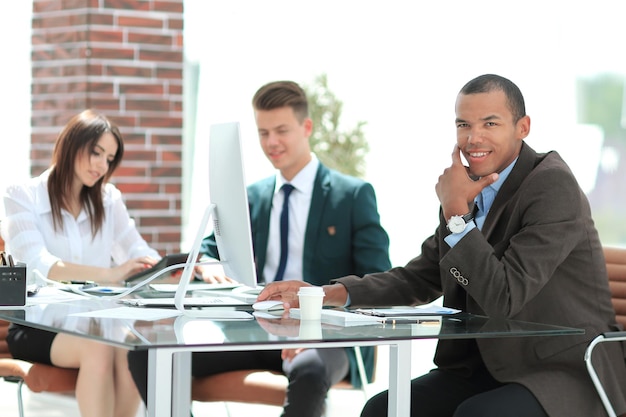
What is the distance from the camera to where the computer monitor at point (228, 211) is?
2412 millimetres

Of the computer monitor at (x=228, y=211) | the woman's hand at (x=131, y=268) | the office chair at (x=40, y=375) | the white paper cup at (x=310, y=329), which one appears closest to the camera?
the white paper cup at (x=310, y=329)

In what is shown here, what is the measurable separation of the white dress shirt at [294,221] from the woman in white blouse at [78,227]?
451mm

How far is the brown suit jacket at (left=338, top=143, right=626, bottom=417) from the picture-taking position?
234 centimetres

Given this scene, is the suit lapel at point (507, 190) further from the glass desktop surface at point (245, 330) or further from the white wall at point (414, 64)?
the white wall at point (414, 64)

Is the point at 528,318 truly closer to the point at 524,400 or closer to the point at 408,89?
the point at 524,400

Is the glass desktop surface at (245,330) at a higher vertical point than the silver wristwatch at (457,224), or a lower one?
lower

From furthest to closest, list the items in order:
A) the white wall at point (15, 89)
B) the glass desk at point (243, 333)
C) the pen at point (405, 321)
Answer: the white wall at point (15, 89) → the pen at point (405, 321) → the glass desk at point (243, 333)

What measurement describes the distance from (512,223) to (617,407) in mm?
519

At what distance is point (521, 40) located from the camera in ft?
21.5

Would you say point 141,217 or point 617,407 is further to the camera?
point 141,217

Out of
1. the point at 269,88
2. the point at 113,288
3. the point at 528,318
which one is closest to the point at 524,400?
the point at 528,318

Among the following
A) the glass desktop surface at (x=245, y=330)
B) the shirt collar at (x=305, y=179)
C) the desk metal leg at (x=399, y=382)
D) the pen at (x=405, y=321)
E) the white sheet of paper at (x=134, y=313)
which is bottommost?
the desk metal leg at (x=399, y=382)

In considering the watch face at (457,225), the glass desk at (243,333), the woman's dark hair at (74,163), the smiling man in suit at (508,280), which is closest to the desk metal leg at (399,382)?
the glass desk at (243,333)

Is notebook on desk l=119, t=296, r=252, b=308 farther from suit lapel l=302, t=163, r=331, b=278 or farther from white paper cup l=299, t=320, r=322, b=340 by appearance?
suit lapel l=302, t=163, r=331, b=278
